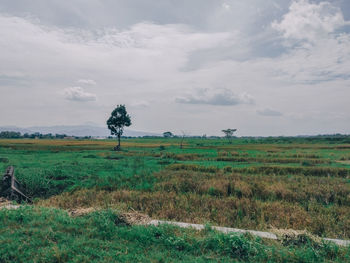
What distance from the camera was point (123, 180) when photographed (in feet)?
48.3

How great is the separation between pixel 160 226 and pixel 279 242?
9.48ft

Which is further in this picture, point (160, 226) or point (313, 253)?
point (160, 226)

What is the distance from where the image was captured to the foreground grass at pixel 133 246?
4.42m

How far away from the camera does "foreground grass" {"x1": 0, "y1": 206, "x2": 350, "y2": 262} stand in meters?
4.42

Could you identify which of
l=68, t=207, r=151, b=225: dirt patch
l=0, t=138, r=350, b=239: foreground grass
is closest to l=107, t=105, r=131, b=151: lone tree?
l=0, t=138, r=350, b=239: foreground grass

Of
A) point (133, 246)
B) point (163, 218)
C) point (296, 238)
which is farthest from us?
point (163, 218)

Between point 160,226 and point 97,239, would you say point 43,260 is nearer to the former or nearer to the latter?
point 97,239

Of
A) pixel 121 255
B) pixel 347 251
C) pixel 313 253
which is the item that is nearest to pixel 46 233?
pixel 121 255

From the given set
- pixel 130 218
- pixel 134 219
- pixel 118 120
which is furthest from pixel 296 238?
pixel 118 120

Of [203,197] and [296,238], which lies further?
[203,197]

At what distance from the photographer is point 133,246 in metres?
4.88

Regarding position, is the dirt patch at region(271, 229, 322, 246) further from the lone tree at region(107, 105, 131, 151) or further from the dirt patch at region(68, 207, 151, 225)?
the lone tree at region(107, 105, 131, 151)

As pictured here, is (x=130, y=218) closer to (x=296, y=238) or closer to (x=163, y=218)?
(x=163, y=218)

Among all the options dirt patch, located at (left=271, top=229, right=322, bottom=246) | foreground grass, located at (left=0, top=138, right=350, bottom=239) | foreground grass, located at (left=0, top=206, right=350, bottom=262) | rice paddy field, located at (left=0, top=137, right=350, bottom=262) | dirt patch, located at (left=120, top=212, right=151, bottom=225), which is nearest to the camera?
foreground grass, located at (left=0, top=206, right=350, bottom=262)
